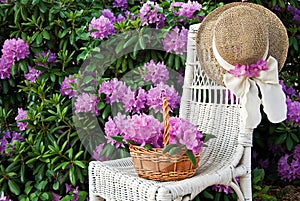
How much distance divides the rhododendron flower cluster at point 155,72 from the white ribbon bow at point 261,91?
587 millimetres

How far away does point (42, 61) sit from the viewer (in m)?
2.76

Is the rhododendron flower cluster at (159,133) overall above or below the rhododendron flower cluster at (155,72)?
below

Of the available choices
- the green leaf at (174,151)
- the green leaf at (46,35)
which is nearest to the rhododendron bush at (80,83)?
the green leaf at (46,35)

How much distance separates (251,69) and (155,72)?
0.69 m

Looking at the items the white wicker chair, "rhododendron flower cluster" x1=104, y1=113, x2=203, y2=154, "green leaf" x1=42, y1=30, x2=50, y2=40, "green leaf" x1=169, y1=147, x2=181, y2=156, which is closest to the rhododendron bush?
"green leaf" x1=42, y1=30, x2=50, y2=40

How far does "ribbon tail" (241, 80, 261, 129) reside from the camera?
191cm

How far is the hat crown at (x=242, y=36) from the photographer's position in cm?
187

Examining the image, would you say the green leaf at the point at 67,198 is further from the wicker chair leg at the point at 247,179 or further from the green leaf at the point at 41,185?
the wicker chair leg at the point at 247,179

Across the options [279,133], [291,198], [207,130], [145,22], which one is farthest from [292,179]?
[145,22]

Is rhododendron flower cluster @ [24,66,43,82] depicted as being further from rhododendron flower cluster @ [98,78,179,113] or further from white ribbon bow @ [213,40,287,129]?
white ribbon bow @ [213,40,287,129]

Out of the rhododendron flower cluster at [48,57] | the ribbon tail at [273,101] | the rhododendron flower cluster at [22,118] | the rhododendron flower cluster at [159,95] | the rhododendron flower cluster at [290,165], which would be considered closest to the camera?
the ribbon tail at [273,101]

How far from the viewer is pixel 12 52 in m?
2.76

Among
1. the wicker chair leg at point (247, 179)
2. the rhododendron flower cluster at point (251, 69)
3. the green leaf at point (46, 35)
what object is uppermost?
the green leaf at point (46, 35)

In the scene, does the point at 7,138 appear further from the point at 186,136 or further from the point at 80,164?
the point at 186,136
